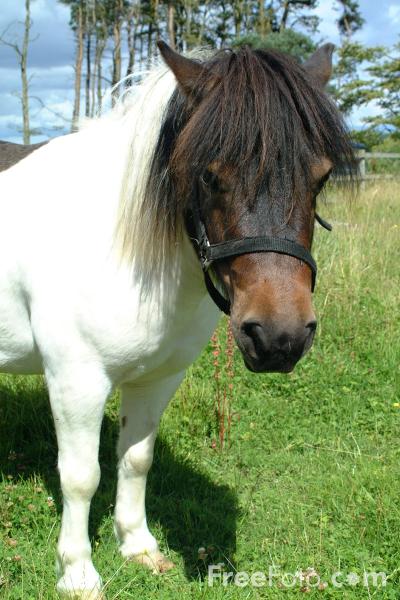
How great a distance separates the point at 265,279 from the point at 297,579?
5.07 ft

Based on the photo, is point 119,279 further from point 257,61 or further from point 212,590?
point 212,590

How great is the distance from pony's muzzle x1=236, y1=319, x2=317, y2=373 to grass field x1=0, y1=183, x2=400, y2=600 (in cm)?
118

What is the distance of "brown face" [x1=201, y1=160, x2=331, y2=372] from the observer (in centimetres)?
166

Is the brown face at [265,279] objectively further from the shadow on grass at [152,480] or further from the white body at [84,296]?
the shadow on grass at [152,480]

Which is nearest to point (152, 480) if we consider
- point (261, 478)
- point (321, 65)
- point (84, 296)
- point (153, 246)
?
point (261, 478)

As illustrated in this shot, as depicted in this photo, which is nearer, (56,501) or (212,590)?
(212,590)

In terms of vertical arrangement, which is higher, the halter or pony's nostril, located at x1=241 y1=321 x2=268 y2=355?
the halter

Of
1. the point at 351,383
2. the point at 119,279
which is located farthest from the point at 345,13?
the point at 119,279

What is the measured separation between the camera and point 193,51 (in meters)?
2.36

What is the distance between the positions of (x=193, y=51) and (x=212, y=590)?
226cm

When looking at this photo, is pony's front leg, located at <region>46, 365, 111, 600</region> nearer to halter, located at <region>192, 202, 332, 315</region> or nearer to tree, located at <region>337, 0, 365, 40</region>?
halter, located at <region>192, 202, 332, 315</region>

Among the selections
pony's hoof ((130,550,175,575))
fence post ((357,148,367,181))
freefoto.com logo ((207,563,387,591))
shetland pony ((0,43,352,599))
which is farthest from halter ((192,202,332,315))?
pony's hoof ((130,550,175,575))

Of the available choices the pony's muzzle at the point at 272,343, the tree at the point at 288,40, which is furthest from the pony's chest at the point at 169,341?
the tree at the point at 288,40

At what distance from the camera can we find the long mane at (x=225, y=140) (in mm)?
1771
